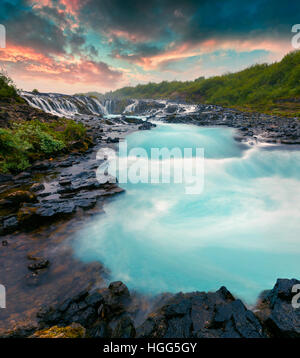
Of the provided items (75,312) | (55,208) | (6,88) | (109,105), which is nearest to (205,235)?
(75,312)

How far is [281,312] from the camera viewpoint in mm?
3104

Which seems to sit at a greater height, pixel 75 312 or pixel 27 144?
pixel 27 144

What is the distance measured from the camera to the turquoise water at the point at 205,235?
4.80 metres

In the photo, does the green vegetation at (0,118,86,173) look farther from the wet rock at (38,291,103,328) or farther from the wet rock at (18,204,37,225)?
the wet rock at (38,291,103,328)

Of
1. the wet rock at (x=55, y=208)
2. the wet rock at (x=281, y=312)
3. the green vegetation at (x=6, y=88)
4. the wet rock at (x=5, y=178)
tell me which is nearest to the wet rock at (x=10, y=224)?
the wet rock at (x=55, y=208)

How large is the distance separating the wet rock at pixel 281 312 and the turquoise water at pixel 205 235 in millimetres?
532

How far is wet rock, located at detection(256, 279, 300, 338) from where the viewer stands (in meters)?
2.81

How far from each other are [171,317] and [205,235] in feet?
11.8

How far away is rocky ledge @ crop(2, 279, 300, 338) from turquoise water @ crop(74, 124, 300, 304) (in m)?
0.77

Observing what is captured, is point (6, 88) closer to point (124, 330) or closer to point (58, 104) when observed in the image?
point (58, 104)

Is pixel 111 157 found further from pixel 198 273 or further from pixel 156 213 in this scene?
pixel 198 273

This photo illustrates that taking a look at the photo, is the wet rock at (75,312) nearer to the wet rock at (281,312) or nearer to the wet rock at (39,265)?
the wet rock at (39,265)

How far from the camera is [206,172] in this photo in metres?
11.3

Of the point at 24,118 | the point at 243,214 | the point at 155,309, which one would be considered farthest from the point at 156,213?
the point at 24,118
